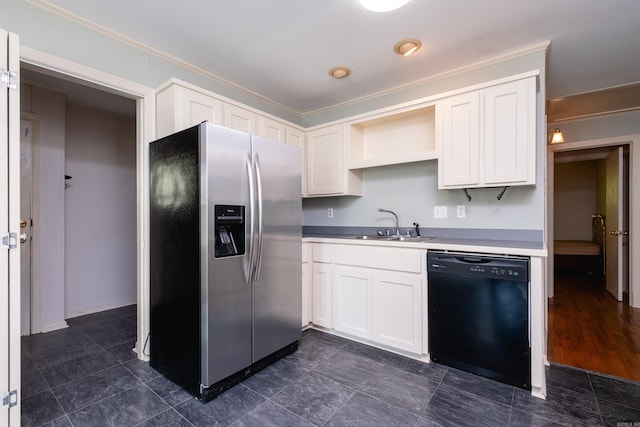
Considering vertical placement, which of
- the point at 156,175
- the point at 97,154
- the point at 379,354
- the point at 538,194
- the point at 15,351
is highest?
the point at 97,154

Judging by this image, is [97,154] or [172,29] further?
[97,154]

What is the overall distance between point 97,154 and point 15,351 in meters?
2.82

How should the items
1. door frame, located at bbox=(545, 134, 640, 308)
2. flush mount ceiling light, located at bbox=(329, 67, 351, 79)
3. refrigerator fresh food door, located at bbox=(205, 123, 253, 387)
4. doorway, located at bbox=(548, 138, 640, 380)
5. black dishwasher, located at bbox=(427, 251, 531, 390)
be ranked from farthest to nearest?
door frame, located at bbox=(545, 134, 640, 308)
flush mount ceiling light, located at bbox=(329, 67, 351, 79)
doorway, located at bbox=(548, 138, 640, 380)
black dishwasher, located at bbox=(427, 251, 531, 390)
refrigerator fresh food door, located at bbox=(205, 123, 253, 387)

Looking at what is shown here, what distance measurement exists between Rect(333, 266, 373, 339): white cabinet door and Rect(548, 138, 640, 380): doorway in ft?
5.00

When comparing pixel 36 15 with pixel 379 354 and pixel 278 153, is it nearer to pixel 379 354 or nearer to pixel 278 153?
pixel 278 153

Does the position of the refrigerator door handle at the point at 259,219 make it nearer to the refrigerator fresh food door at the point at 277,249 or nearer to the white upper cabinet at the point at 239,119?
the refrigerator fresh food door at the point at 277,249

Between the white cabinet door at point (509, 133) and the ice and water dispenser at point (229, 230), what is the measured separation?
6.30ft

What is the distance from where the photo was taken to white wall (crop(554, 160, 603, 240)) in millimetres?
6246

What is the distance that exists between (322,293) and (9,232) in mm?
2214

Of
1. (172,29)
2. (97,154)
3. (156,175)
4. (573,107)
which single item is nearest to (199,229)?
(156,175)

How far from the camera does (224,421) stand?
1.63m

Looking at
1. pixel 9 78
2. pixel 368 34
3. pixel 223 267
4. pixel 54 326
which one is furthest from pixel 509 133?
pixel 54 326

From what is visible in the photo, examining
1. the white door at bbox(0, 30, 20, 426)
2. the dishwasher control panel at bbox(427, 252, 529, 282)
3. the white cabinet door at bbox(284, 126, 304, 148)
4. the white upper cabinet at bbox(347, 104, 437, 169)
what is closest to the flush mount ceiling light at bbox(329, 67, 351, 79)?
the white upper cabinet at bbox(347, 104, 437, 169)

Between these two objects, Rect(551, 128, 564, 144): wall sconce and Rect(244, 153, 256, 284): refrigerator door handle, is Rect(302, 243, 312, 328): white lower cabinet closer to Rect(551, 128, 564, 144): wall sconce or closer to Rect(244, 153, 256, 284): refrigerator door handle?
Rect(244, 153, 256, 284): refrigerator door handle
